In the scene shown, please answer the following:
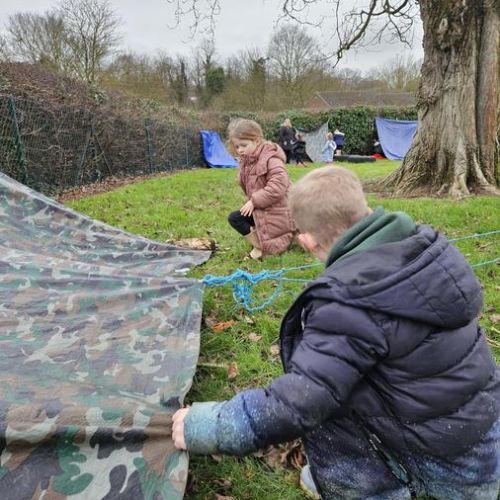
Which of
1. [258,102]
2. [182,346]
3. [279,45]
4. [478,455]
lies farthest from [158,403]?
[279,45]

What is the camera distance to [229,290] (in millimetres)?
3479

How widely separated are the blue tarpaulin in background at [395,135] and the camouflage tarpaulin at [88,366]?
19.9m

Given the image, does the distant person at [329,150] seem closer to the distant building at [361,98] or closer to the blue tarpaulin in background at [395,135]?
the blue tarpaulin in background at [395,135]

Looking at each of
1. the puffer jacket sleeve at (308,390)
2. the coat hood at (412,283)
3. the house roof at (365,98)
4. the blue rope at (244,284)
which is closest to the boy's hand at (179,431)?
the puffer jacket sleeve at (308,390)

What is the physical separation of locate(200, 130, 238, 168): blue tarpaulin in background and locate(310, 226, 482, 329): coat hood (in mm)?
16963

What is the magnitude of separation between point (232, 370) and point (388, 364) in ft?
4.43

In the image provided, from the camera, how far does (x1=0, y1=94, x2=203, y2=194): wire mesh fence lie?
7637mm

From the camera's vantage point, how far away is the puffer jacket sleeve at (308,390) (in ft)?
3.89

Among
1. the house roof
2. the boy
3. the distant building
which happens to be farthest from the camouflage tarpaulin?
the house roof

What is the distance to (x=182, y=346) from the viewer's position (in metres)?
2.19

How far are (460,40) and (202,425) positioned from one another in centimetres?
722

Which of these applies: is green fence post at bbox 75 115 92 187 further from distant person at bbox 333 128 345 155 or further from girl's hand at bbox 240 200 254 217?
distant person at bbox 333 128 345 155

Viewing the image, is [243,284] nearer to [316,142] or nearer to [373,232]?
[373,232]

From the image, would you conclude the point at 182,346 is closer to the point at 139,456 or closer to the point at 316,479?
the point at 139,456
